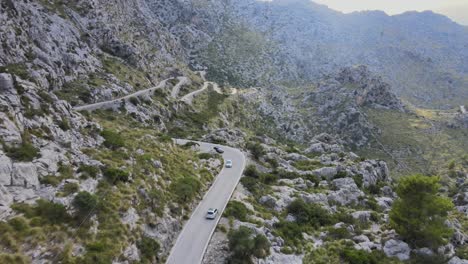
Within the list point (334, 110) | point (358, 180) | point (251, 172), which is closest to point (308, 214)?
point (251, 172)

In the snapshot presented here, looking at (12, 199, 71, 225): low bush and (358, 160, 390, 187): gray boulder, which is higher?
(12, 199, 71, 225): low bush

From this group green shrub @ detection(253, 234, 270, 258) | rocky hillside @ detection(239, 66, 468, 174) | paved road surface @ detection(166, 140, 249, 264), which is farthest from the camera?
rocky hillside @ detection(239, 66, 468, 174)

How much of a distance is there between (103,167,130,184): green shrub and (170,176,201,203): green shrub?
6.46 m

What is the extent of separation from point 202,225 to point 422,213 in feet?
88.1

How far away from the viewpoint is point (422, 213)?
36594mm

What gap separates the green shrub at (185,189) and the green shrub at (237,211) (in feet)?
15.8

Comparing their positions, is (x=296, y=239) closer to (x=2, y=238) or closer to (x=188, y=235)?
(x=188, y=235)

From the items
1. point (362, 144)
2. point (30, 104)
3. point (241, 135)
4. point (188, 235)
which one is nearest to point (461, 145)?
point (362, 144)

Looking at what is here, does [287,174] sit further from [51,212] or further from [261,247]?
[51,212]

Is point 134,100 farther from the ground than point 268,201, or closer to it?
farther from the ground

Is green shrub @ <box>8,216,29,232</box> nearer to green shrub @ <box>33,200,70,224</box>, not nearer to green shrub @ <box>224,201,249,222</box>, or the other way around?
green shrub @ <box>33,200,70,224</box>

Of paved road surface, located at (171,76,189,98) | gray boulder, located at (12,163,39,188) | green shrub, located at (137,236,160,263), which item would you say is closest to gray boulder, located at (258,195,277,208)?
green shrub, located at (137,236,160,263)

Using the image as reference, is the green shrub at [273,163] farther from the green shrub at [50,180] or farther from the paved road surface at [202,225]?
the green shrub at [50,180]

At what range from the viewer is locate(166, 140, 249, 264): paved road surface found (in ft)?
93.0
